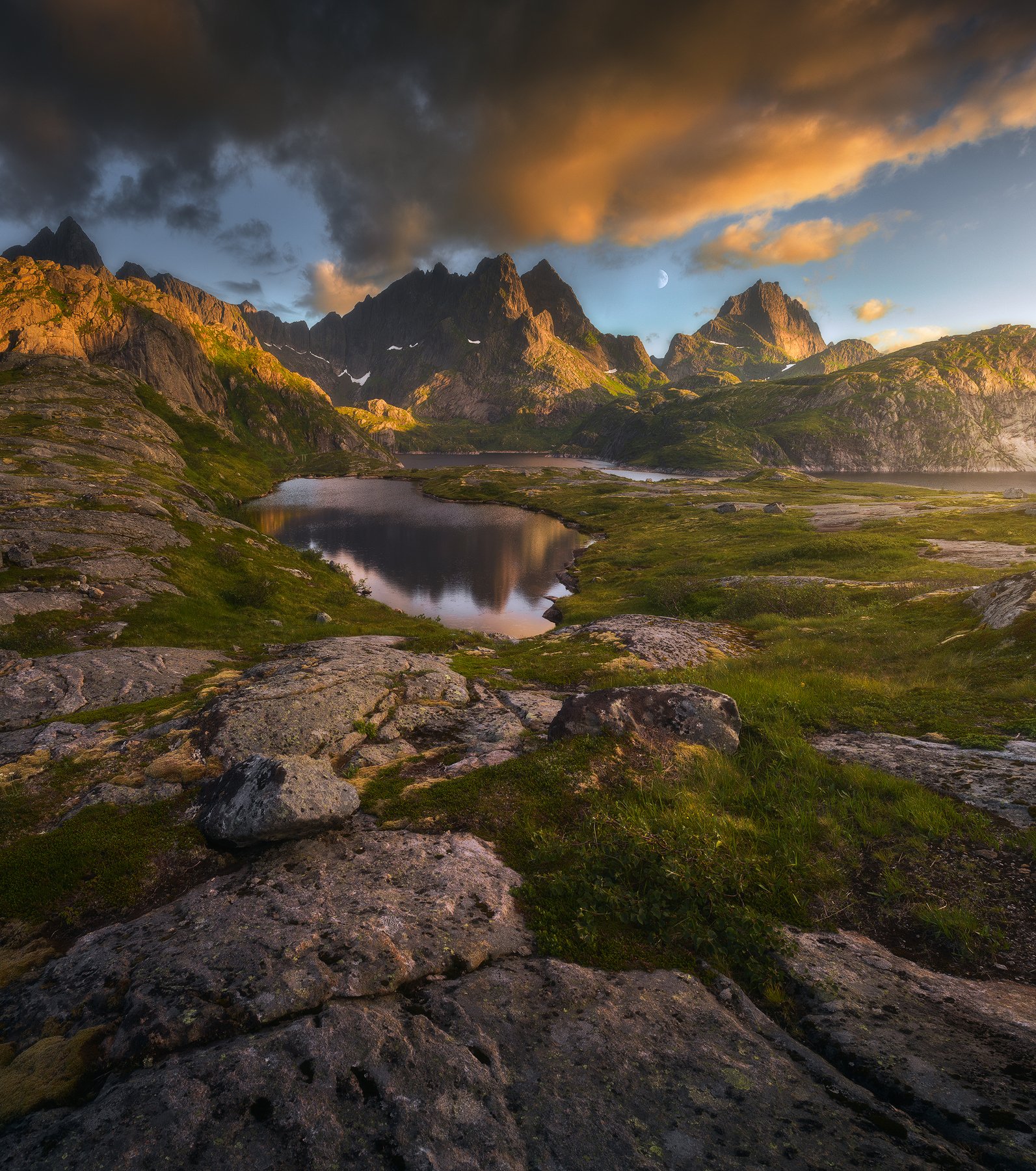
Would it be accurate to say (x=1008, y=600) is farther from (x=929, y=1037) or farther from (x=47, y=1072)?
(x=47, y=1072)

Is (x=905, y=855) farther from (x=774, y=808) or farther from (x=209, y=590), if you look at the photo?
(x=209, y=590)

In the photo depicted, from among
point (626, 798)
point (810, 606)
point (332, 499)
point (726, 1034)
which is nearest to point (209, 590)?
point (626, 798)

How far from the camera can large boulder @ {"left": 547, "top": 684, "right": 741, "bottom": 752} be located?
13.5 meters

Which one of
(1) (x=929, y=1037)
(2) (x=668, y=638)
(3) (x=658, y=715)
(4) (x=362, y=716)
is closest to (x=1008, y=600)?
(2) (x=668, y=638)

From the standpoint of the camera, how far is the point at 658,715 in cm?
1393

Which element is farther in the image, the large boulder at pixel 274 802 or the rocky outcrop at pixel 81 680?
the rocky outcrop at pixel 81 680

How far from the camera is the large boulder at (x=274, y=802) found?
9.72m

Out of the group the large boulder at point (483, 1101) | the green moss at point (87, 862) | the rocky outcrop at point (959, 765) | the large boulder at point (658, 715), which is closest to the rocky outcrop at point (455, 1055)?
the large boulder at point (483, 1101)

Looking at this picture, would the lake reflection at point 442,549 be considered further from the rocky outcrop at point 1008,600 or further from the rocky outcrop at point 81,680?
the rocky outcrop at point 1008,600

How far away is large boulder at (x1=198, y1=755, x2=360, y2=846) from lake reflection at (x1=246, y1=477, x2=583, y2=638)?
42.2 meters

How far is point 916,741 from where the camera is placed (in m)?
13.1

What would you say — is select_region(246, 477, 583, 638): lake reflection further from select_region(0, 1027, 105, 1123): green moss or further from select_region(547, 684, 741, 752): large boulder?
select_region(0, 1027, 105, 1123): green moss

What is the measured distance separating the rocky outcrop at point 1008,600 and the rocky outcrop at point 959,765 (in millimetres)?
14494

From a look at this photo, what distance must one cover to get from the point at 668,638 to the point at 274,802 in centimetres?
2933
